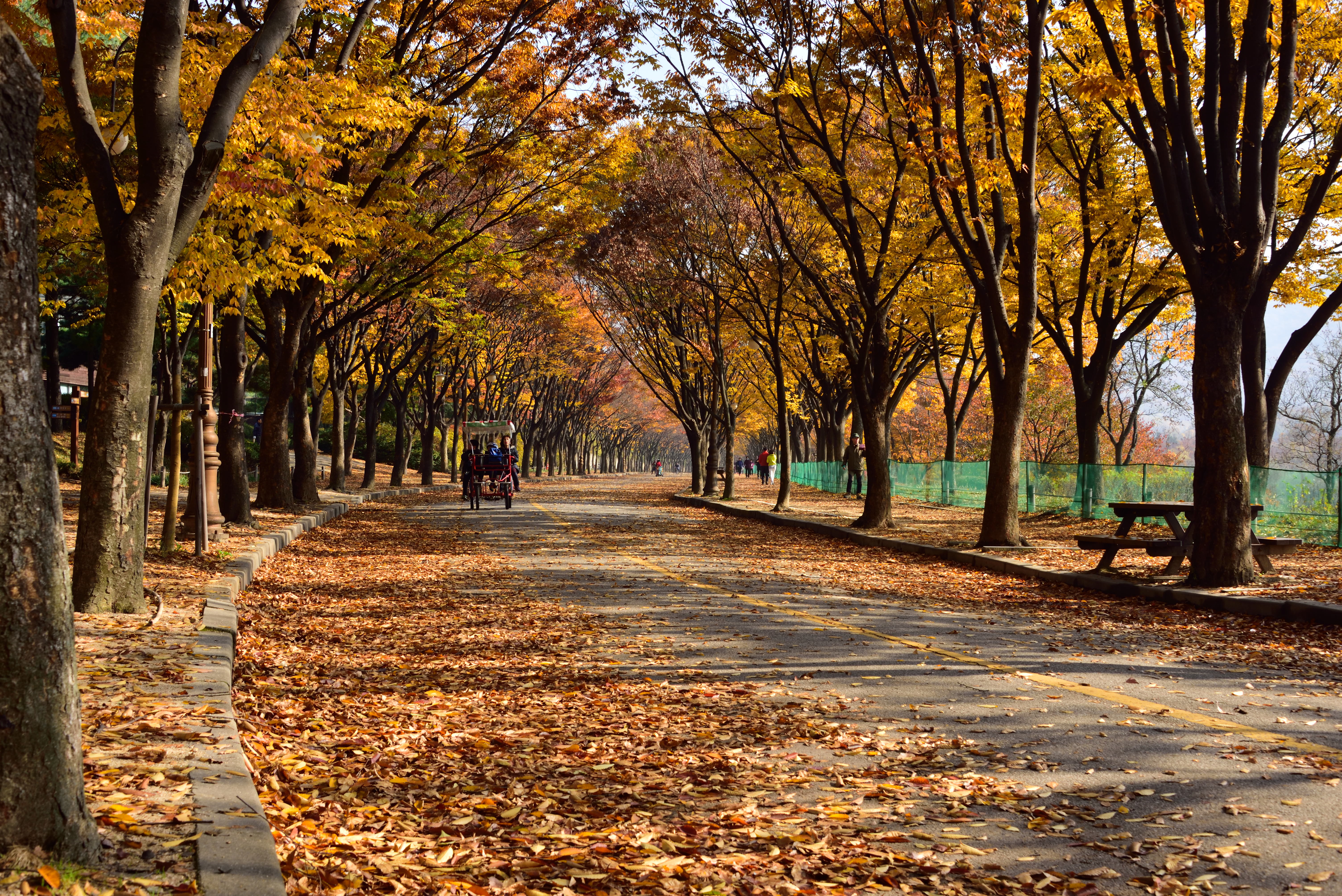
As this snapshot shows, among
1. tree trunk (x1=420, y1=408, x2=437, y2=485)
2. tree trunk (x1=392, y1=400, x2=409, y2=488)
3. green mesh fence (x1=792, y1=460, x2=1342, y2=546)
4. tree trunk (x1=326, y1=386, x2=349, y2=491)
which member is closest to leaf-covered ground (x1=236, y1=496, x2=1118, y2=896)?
green mesh fence (x1=792, y1=460, x2=1342, y2=546)

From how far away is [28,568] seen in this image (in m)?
2.90

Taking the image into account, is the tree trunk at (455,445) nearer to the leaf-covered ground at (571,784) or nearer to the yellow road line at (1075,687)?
the yellow road line at (1075,687)

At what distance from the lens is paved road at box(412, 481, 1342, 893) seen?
379cm

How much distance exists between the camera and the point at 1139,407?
5516 cm

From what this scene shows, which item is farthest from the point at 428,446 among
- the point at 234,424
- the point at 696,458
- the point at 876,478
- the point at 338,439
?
the point at 234,424

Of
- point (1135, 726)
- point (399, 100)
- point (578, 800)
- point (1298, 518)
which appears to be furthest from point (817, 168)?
point (578, 800)

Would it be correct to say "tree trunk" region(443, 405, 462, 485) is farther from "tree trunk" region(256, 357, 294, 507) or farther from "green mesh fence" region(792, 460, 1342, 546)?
"tree trunk" region(256, 357, 294, 507)

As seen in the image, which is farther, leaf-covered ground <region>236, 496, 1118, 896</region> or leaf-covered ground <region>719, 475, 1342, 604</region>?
leaf-covered ground <region>719, 475, 1342, 604</region>

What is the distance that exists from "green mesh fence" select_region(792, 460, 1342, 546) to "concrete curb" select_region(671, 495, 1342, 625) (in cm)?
286

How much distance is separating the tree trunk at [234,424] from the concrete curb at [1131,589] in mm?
9977

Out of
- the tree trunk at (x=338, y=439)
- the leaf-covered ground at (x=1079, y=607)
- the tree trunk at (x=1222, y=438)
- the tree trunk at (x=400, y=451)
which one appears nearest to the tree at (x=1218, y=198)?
the tree trunk at (x=1222, y=438)

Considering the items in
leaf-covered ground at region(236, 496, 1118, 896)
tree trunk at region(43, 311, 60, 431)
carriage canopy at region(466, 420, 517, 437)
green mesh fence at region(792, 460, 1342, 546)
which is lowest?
leaf-covered ground at region(236, 496, 1118, 896)

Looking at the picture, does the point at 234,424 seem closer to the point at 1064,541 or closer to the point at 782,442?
the point at 1064,541

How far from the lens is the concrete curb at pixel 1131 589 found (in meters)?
9.41
